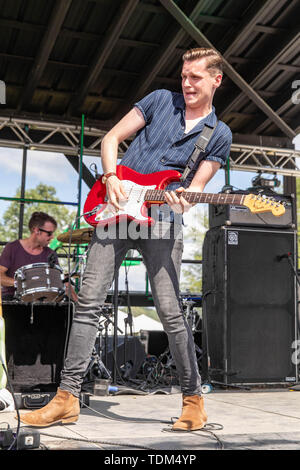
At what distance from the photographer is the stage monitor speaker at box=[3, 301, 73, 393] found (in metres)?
4.08

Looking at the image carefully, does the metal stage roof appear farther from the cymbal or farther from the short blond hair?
the short blond hair

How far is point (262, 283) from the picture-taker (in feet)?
16.1

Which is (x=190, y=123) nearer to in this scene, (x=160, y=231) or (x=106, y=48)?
(x=160, y=231)

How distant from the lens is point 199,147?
264cm

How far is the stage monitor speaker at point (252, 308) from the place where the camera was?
4.76m

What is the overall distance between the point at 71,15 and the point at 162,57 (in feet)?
4.70

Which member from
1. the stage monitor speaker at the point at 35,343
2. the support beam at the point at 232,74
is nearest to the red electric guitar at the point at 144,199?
the stage monitor speaker at the point at 35,343

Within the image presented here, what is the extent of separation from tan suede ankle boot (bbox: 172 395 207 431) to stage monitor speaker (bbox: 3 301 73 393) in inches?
65.4

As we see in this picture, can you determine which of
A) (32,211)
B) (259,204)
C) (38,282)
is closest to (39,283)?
(38,282)

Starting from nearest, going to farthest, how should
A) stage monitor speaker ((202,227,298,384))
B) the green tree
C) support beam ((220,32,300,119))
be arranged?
stage monitor speaker ((202,227,298,384))
support beam ((220,32,300,119))
the green tree

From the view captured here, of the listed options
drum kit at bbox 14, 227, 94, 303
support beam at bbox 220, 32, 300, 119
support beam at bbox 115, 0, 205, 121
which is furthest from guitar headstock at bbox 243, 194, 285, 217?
support beam at bbox 220, 32, 300, 119

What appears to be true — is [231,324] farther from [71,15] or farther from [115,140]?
[71,15]
